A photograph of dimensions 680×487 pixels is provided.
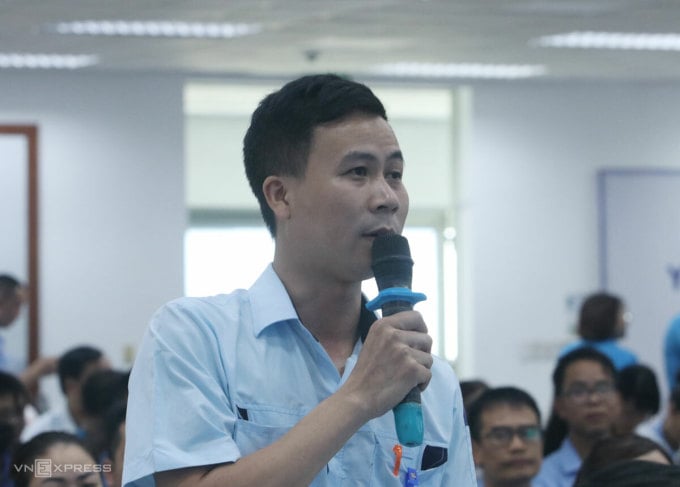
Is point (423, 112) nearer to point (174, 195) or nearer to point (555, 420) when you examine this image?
point (174, 195)

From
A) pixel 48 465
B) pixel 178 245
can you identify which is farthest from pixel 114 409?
pixel 178 245

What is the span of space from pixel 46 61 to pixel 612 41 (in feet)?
11.3

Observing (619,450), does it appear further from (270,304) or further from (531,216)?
(531,216)

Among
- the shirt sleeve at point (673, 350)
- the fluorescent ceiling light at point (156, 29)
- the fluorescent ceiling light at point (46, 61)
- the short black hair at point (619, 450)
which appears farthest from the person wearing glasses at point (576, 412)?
the fluorescent ceiling light at point (46, 61)

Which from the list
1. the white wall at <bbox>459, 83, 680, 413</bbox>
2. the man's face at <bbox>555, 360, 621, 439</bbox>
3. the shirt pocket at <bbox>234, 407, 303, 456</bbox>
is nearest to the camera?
the shirt pocket at <bbox>234, 407, 303, 456</bbox>

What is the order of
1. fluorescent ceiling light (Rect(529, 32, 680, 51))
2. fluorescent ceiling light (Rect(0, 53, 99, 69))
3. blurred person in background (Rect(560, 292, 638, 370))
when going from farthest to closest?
1. fluorescent ceiling light (Rect(0, 53, 99, 69))
2. fluorescent ceiling light (Rect(529, 32, 680, 51))
3. blurred person in background (Rect(560, 292, 638, 370))

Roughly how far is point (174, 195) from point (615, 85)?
3.17 m

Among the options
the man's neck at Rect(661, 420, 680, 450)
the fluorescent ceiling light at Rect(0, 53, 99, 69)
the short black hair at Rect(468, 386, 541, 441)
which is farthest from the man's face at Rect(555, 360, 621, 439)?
the fluorescent ceiling light at Rect(0, 53, 99, 69)

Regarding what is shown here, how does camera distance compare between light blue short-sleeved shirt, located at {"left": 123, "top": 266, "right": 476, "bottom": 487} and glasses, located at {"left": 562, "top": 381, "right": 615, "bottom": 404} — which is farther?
glasses, located at {"left": 562, "top": 381, "right": 615, "bottom": 404}

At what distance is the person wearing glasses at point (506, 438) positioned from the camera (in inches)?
150

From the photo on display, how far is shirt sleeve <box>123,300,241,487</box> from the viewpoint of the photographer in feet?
4.90

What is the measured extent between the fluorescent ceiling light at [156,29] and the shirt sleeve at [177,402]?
490cm

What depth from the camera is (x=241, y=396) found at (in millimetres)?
1574

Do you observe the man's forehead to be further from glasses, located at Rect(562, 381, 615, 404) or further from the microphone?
the microphone
